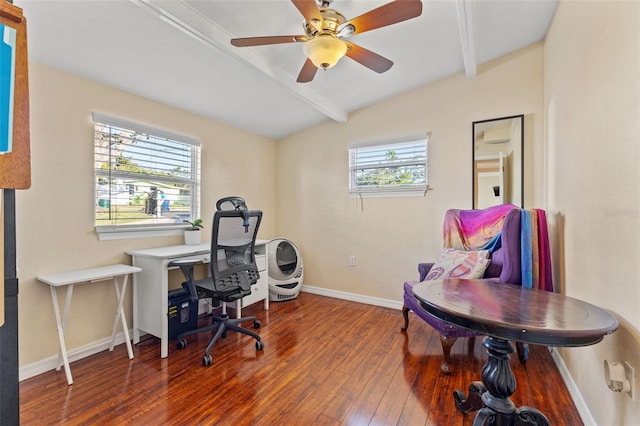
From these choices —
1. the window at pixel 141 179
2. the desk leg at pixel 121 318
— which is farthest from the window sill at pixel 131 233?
the desk leg at pixel 121 318

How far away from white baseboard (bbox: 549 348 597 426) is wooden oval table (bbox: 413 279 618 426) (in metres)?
0.35

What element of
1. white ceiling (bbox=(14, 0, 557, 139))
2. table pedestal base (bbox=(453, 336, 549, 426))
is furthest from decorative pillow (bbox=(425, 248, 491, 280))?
white ceiling (bbox=(14, 0, 557, 139))

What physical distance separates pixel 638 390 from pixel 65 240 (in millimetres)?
3289

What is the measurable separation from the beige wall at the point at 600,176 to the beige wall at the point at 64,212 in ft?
10.5

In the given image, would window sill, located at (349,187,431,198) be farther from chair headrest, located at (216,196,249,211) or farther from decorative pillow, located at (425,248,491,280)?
chair headrest, located at (216,196,249,211)

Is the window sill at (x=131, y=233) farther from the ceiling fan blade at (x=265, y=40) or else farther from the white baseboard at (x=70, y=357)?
the ceiling fan blade at (x=265, y=40)

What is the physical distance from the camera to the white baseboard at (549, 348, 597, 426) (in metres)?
1.47

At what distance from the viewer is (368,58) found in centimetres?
186

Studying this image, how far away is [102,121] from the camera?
2.30m

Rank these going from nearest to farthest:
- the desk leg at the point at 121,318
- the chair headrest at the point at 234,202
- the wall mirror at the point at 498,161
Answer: the desk leg at the point at 121,318 → the chair headrest at the point at 234,202 → the wall mirror at the point at 498,161

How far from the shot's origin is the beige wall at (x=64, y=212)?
6.34 feet

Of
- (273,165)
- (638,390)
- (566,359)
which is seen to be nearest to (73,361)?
(273,165)

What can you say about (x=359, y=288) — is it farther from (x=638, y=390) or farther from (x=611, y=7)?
(x=611, y=7)

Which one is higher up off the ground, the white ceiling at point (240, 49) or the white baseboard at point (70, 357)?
the white ceiling at point (240, 49)
